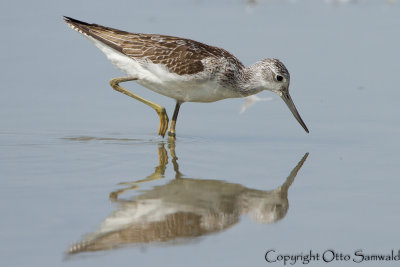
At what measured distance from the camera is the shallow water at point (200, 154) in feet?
21.6

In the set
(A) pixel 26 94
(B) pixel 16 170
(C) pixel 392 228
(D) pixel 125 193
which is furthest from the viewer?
(A) pixel 26 94

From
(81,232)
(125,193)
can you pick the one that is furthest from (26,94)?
(81,232)

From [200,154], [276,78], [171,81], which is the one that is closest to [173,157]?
[200,154]

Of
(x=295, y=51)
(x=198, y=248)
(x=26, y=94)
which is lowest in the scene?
(x=198, y=248)

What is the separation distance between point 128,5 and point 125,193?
34.0ft

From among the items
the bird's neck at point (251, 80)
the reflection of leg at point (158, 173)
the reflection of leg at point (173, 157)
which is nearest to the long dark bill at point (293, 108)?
the bird's neck at point (251, 80)

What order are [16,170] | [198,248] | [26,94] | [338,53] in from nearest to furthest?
1. [198,248]
2. [16,170]
3. [26,94]
4. [338,53]

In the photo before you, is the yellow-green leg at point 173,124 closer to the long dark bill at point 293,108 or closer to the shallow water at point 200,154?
the shallow water at point 200,154

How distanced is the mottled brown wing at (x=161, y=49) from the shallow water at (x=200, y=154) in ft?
3.35

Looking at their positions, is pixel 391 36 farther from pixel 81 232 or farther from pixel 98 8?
pixel 81 232

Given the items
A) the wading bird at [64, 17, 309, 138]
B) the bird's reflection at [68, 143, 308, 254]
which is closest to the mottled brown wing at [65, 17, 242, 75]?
the wading bird at [64, 17, 309, 138]

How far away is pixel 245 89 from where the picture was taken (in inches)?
421

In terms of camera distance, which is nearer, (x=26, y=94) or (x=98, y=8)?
(x=26, y=94)

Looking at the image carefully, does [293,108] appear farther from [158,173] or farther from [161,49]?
[158,173]
